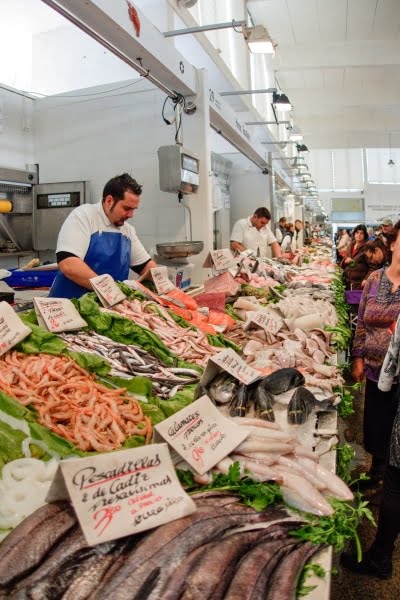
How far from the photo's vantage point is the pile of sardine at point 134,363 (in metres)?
2.73

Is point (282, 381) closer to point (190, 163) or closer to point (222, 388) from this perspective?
point (222, 388)

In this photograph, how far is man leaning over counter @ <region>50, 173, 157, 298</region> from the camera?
439 cm

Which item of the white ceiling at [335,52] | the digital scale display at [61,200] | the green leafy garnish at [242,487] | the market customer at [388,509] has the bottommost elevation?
the market customer at [388,509]

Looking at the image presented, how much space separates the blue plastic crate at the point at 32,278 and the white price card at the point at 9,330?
365cm

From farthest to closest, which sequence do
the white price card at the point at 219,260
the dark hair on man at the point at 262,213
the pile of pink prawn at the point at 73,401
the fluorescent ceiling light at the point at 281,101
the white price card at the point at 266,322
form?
the fluorescent ceiling light at the point at 281,101, the dark hair on man at the point at 262,213, the white price card at the point at 219,260, the white price card at the point at 266,322, the pile of pink prawn at the point at 73,401

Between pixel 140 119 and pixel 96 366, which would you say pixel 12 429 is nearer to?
pixel 96 366

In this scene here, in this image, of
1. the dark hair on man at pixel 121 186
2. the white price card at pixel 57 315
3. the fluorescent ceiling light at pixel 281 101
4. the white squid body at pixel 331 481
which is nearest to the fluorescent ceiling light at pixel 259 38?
the fluorescent ceiling light at pixel 281 101

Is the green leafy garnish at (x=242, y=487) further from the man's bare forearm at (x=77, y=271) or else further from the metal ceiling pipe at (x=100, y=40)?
the metal ceiling pipe at (x=100, y=40)

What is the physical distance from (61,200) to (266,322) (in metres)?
4.84

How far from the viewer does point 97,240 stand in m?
4.66

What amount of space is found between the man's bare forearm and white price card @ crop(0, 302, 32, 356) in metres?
1.53

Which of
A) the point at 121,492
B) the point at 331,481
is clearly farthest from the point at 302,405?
the point at 121,492

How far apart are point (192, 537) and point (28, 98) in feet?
26.8

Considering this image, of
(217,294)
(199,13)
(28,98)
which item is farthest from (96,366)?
(199,13)
